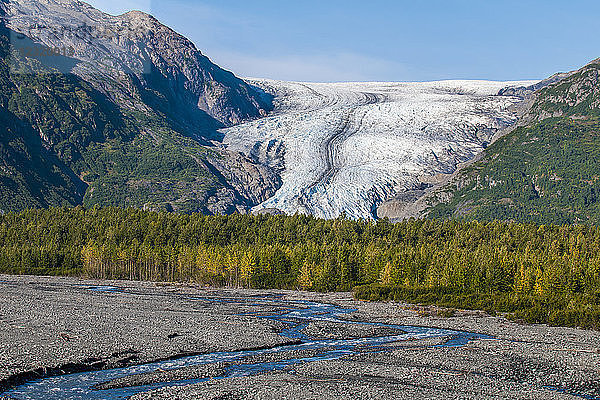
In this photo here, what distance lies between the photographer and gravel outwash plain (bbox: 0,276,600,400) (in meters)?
27.0

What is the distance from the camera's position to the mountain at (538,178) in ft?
531

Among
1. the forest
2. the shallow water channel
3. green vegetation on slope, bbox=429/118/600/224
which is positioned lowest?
the shallow water channel

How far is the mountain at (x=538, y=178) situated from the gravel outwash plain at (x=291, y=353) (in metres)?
113

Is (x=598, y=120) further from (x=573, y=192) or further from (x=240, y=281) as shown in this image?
(x=240, y=281)

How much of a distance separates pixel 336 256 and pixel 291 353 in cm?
5712

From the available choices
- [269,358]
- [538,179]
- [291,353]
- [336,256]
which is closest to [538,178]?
[538,179]

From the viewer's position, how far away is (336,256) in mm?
92938

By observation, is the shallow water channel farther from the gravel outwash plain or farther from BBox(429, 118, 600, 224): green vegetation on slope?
BBox(429, 118, 600, 224): green vegetation on slope

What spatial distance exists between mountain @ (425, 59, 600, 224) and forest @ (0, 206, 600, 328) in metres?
44.9

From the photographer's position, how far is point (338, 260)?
92250 mm

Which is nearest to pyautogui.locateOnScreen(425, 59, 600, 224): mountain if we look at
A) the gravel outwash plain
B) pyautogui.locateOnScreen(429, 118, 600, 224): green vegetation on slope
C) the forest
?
pyautogui.locateOnScreen(429, 118, 600, 224): green vegetation on slope

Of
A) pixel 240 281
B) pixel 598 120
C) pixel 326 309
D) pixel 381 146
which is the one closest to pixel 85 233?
pixel 240 281

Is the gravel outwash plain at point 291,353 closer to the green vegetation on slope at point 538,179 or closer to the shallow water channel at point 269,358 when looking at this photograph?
the shallow water channel at point 269,358

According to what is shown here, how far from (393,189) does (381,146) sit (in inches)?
785
